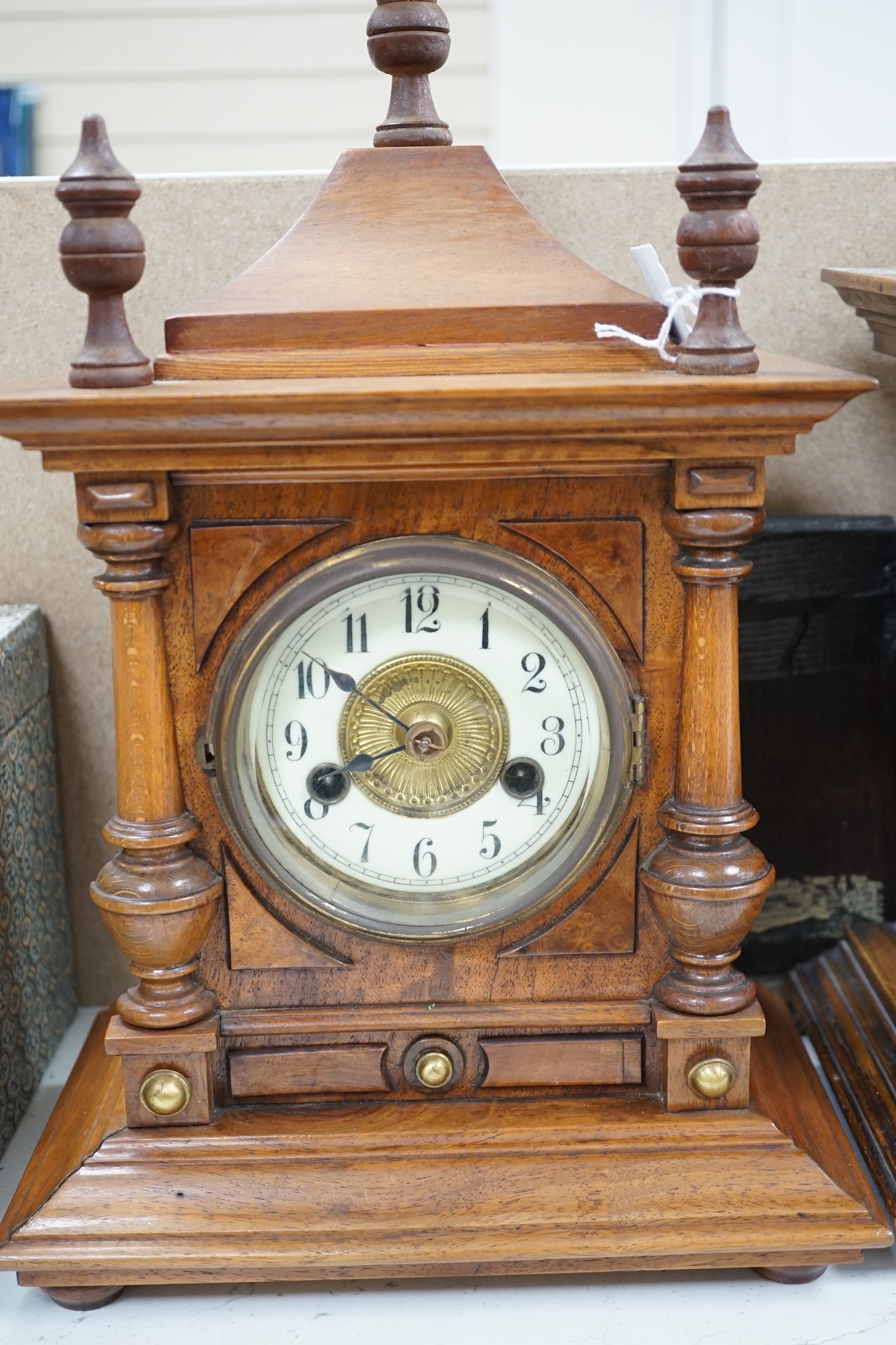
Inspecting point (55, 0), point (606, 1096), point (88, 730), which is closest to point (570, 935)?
point (606, 1096)

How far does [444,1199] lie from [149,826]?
383 millimetres

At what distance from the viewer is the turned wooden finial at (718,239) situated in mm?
972

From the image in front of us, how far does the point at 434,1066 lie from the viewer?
3.83 feet

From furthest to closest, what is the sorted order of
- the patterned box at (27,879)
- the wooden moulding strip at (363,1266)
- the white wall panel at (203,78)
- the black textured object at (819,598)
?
the white wall panel at (203,78) → the black textured object at (819,598) → the patterned box at (27,879) → the wooden moulding strip at (363,1266)

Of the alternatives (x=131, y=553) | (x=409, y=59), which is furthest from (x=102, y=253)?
(x=409, y=59)

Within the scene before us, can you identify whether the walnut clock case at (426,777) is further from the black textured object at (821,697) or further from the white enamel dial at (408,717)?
the black textured object at (821,697)

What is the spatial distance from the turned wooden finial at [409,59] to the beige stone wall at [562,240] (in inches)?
10.9

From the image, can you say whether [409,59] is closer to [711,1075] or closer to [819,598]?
[819,598]

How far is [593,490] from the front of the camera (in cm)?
108

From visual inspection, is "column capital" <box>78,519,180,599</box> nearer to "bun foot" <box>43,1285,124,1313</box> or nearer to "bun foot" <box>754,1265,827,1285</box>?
"bun foot" <box>43,1285,124,1313</box>

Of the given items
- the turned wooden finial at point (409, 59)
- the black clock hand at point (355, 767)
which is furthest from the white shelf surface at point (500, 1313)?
the turned wooden finial at point (409, 59)

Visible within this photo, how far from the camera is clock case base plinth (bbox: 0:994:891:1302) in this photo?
1.08 m

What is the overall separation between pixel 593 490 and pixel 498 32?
163cm

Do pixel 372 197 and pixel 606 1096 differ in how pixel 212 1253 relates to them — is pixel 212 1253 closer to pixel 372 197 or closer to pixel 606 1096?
pixel 606 1096
